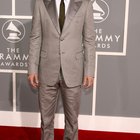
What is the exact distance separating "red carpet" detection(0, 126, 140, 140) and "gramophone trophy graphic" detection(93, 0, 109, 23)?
1.06m

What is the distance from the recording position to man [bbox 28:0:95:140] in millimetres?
2008

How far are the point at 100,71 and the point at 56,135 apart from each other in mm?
721

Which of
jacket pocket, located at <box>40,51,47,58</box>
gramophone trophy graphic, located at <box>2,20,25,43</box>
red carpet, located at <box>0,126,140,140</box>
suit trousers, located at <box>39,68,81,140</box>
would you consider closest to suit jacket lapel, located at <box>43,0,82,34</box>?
jacket pocket, located at <box>40,51,47,58</box>

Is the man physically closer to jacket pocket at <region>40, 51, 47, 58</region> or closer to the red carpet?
jacket pocket at <region>40, 51, 47, 58</region>

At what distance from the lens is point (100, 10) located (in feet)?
8.89

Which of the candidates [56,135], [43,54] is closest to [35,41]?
[43,54]

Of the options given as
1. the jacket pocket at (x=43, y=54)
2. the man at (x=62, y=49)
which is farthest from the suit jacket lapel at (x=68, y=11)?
the jacket pocket at (x=43, y=54)

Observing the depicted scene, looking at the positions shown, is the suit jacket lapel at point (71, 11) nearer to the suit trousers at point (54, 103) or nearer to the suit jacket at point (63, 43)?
the suit jacket at point (63, 43)

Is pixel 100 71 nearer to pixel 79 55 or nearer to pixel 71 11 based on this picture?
pixel 79 55

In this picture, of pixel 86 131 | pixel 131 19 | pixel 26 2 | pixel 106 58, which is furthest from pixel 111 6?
pixel 86 131

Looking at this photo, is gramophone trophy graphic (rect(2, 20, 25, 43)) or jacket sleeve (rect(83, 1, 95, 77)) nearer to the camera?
jacket sleeve (rect(83, 1, 95, 77))

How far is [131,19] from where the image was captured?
2.69 meters

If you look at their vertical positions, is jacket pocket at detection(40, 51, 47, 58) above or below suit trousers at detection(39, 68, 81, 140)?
above

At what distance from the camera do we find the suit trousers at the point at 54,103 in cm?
211
